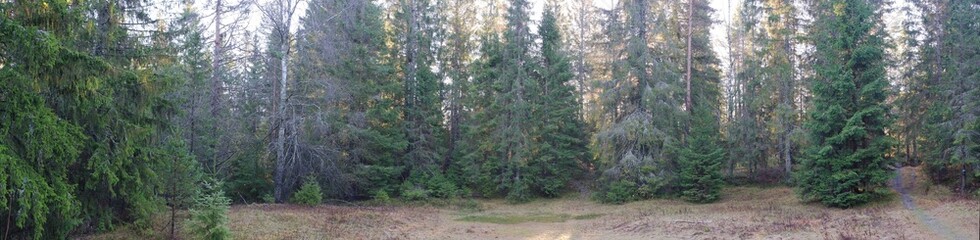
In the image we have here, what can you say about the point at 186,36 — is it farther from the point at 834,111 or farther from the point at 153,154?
the point at 834,111

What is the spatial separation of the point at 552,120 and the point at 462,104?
219 inches

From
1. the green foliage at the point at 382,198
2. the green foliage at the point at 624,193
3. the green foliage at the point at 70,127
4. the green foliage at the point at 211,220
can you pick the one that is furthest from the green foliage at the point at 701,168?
the green foliage at the point at 70,127

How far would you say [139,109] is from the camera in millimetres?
10008

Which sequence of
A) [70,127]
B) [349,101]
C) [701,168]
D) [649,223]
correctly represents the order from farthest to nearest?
1. [349,101]
2. [701,168]
3. [649,223]
4. [70,127]

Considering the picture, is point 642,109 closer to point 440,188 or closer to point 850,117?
point 850,117

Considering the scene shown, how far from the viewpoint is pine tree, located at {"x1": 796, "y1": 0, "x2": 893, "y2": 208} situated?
1775cm

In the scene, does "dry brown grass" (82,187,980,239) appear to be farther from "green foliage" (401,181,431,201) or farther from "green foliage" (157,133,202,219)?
"green foliage" (401,181,431,201)

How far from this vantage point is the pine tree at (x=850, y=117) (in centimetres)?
1775

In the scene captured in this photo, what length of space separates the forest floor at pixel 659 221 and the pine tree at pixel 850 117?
797 mm

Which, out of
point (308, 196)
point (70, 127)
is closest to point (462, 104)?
point (308, 196)

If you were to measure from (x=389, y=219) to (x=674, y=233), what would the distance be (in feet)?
26.5

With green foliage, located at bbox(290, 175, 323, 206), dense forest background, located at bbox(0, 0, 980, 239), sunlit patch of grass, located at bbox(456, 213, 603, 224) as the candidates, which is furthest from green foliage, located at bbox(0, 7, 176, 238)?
sunlit patch of grass, located at bbox(456, 213, 603, 224)

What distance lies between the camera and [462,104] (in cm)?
3030

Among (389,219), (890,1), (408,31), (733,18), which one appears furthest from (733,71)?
(389,219)
